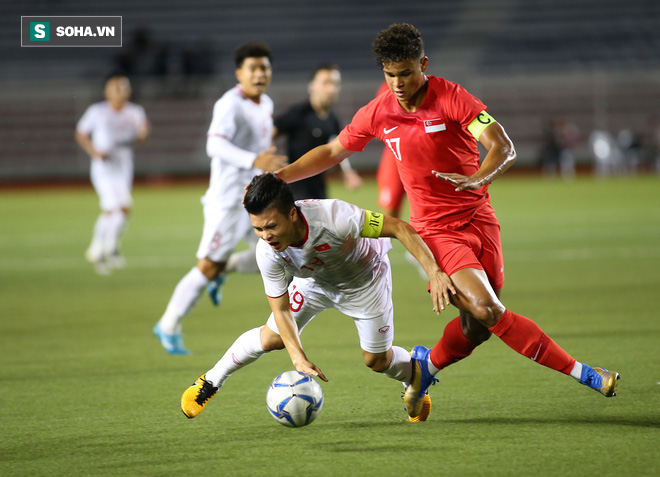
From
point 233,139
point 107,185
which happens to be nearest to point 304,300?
point 233,139

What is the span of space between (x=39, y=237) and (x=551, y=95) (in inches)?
761

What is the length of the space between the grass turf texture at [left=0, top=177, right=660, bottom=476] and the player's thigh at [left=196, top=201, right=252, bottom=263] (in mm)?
716

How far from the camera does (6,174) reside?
89.0ft

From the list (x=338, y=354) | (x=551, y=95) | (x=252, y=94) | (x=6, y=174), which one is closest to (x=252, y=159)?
(x=252, y=94)

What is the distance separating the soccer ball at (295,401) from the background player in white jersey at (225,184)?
7.97ft

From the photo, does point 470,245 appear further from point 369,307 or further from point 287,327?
point 287,327

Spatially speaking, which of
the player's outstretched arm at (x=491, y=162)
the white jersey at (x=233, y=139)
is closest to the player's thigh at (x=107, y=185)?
the white jersey at (x=233, y=139)

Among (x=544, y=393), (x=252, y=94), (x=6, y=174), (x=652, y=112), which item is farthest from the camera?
(x=652, y=112)

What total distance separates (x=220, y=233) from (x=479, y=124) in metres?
2.89

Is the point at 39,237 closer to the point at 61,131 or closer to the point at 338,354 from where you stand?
the point at 338,354

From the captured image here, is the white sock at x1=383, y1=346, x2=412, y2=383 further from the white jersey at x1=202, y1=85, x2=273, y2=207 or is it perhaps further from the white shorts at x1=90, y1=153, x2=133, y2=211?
the white shorts at x1=90, y1=153, x2=133, y2=211

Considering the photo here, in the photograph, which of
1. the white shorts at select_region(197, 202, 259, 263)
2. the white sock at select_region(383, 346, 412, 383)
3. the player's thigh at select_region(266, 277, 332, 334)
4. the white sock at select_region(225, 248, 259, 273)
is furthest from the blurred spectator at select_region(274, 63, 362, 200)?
the white sock at select_region(383, 346, 412, 383)

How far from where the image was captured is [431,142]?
4762mm

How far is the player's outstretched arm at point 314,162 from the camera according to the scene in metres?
4.92
